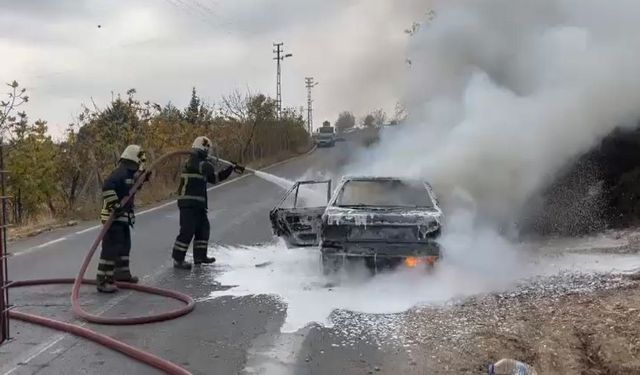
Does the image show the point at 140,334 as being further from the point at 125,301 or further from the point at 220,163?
the point at 220,163

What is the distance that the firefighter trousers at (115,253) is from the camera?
7.59 metres

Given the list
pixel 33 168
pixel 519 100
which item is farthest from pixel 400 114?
pixel 33 168

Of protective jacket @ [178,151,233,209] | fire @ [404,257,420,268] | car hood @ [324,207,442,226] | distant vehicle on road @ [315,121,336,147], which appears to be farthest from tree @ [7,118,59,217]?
distant vehicle on road @ [315,121,336,147]

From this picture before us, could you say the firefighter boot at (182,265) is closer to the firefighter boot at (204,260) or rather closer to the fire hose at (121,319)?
the firefighter boot at (204,260)

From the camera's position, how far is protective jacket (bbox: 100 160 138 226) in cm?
768

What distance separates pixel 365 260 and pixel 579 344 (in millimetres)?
2749

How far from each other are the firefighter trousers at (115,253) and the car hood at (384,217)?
2.43m

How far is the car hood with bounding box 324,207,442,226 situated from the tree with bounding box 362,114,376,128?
920cm

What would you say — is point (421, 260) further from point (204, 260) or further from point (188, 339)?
point (204, 260)

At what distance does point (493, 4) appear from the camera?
1116cm

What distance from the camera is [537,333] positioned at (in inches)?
218

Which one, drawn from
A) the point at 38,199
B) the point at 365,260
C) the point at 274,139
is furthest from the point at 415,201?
the point at 274,139

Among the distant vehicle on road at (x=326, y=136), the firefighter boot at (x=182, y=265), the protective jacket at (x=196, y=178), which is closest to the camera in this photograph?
the firefighter boot at (x=182, y=265)

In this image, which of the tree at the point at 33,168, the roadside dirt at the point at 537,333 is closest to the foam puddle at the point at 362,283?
the roadside dirt at the point at 537,333
